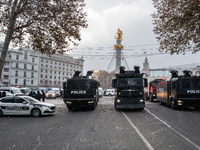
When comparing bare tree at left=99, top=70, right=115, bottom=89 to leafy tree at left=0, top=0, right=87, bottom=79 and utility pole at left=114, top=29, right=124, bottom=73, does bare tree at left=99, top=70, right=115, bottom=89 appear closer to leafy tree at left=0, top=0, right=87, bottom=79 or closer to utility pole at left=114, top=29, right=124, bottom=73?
utility pole at left=114, top=29, right=124, bottom=73

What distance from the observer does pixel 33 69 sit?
87.6 meters

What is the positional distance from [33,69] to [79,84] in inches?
2997

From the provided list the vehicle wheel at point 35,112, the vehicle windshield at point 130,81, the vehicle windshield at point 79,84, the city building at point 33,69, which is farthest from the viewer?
the city building at point 33,69

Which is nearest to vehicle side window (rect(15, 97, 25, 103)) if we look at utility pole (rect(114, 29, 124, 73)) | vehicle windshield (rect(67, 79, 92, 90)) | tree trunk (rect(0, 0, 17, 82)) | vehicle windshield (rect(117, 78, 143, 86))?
tree trunk (rect(0, 0, 17, 82))

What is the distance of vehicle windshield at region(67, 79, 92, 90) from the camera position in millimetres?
16578

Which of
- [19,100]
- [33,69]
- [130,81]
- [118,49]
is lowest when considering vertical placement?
[19,100]

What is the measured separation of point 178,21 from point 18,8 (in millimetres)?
11909

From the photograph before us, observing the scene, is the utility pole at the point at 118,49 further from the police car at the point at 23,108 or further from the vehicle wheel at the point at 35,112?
the vehicle wheel at the point at 35,112

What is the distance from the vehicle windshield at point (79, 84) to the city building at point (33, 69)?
46.5 metres

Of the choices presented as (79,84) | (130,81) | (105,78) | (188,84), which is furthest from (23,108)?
(105,78)

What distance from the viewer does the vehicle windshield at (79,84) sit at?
16.6 meters

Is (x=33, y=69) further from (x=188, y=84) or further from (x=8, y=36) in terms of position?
(x=188, y=84)

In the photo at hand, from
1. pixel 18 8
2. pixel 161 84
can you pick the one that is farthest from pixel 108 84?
pixel 18 8

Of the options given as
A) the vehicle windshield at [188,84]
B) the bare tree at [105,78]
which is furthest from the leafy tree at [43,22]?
the bare tree at [105,78]
